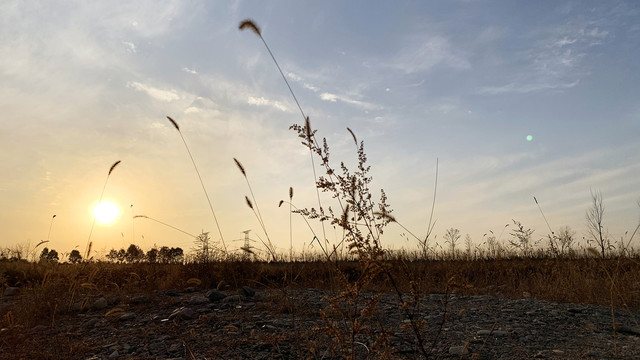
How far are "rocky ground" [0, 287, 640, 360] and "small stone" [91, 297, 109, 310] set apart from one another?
0.01m

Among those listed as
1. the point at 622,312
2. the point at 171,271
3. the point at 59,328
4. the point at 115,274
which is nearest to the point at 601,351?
the point at 622,312

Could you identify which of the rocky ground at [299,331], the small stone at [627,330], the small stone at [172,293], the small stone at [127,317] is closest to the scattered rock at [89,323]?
the rocky ground at [299,331]

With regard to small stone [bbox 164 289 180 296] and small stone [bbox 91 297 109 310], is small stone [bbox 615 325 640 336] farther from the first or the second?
small stone [bbox 91 297 109 310]

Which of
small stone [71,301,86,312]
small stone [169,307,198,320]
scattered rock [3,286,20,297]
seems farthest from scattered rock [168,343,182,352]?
scattered rock [3,286,20,297]

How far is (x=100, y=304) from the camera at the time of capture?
568 centimetres

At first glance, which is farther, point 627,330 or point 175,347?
point 627,330

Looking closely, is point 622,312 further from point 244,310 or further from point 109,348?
point 109,348

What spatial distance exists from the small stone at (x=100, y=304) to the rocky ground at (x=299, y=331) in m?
0.01

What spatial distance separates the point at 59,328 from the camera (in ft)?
15.8

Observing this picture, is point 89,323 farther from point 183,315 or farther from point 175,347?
point 175,347

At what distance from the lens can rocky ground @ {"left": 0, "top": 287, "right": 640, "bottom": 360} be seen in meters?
3.39

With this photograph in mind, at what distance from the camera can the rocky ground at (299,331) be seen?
3.39 meters

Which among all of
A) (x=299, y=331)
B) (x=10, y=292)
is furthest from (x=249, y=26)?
(x=10, y=292)

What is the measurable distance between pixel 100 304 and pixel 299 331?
11.0 ft
